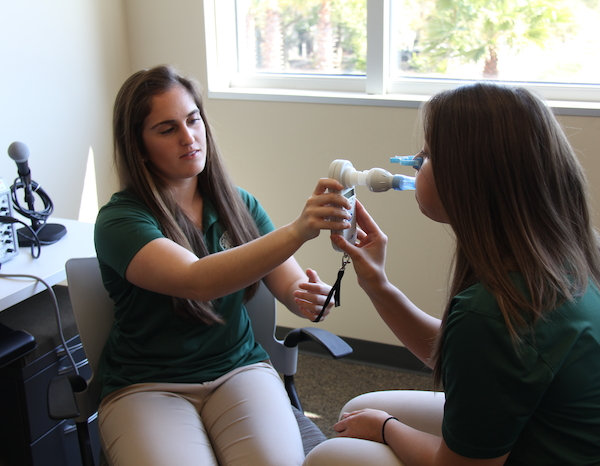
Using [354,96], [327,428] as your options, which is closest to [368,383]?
[327,428]

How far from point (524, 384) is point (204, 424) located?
81 cm

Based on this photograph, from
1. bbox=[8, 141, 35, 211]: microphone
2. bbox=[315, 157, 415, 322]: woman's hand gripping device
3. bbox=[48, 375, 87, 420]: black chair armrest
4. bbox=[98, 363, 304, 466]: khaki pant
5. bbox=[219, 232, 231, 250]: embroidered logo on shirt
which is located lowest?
bbox=[98, 363, 304, 466]: khaki pant

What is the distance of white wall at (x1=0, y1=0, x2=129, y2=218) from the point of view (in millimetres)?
→ 2238

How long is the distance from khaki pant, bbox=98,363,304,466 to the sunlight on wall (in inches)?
51.3

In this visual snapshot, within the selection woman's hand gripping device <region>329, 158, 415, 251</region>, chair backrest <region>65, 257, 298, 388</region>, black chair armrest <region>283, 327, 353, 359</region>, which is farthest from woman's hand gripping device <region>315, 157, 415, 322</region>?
chair backrest <region>65, 257, 298, 388</region>

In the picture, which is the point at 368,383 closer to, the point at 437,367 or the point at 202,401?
the point at 202,401

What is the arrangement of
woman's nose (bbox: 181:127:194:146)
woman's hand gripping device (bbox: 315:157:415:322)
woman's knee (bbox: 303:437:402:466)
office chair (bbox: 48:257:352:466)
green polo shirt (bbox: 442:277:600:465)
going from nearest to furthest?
1. green polo shirt (bbox: 442:277:600:465)
2. woman's knee (bbox: 303:437:402:466)
3. woman's hand gripping device (bbox: 315:157:415:322)
4. office chair (bbox: 48:257:352:466)
5. woman's nose (bbox: 181:127:194:146)

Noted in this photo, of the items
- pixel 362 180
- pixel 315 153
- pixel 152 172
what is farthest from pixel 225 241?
pixel 315 153

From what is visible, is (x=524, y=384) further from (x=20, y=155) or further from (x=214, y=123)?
(x=214, y=123)

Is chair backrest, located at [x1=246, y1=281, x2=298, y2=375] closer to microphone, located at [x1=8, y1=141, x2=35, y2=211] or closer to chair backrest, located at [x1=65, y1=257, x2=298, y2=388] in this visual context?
chair backrest, located at [x1=65, y1=257, x2=298, y2=388]

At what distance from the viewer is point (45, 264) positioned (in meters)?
1.72

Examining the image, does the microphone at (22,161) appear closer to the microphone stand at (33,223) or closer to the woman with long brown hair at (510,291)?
the microphone stand at (33,223)

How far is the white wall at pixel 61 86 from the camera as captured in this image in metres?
2.24

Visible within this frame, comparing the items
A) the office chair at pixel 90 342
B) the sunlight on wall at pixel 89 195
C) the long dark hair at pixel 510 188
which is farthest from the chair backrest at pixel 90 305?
the sunlight on wall at pixel 89 195
